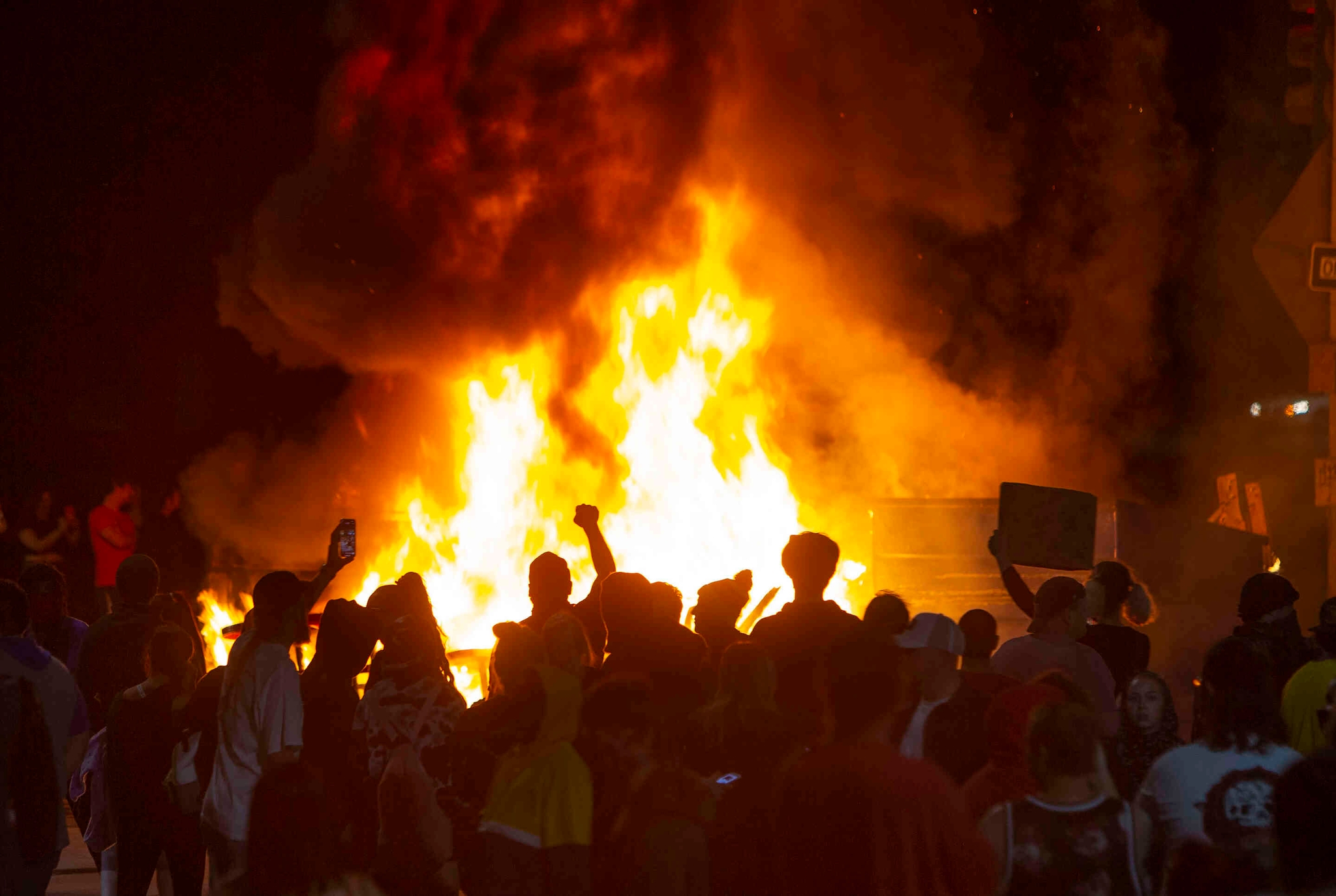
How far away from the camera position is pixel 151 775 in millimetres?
5098

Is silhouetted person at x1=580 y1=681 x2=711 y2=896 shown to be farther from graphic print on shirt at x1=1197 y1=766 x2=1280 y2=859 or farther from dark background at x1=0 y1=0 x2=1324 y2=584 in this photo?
dark background at x1=0 y1=0 x2=1324 y2=584

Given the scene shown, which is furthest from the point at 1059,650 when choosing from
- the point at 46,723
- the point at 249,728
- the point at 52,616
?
the point at 52,616

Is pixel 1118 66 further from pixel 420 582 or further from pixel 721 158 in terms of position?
pixel 420 582

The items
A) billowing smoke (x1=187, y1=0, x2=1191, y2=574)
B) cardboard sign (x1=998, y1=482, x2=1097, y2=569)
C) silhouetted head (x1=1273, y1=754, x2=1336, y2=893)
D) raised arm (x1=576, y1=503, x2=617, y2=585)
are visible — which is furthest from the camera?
billowing smoke (x1=187, y1=0, x2=1191, y2=574)

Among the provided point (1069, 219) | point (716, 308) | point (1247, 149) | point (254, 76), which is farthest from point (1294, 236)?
point (1247, 149)

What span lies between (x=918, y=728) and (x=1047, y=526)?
214 centimetres

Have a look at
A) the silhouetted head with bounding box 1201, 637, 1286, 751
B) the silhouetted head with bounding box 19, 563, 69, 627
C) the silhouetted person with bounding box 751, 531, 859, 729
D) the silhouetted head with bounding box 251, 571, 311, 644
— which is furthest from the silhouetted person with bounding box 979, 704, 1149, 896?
the silhouetted head with bounding box 19, 563, 69, 627

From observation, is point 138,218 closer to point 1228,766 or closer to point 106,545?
point 106,545

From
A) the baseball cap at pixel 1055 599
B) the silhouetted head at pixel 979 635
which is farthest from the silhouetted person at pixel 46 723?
the baseball cap at pixel 1055 599

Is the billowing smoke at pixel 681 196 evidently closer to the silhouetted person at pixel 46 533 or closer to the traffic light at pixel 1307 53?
the silhouetted person at pixel 46 533

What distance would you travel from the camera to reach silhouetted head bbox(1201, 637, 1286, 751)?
3.57 m

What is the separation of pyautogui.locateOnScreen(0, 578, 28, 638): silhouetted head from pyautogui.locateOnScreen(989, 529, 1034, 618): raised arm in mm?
3483

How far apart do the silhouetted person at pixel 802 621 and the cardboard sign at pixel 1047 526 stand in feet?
5.19

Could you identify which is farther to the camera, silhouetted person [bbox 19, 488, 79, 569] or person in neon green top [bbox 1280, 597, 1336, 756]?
silhouetted person [bbox 19, 488, 79, 569]
